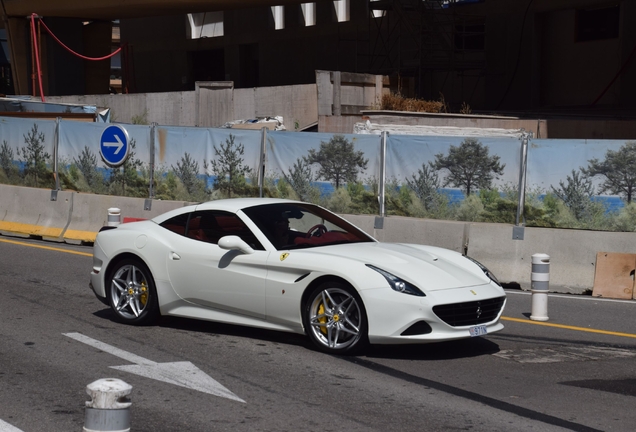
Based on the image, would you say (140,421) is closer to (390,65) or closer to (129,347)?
(129,347)

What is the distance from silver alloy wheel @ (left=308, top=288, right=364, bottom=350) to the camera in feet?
26.5

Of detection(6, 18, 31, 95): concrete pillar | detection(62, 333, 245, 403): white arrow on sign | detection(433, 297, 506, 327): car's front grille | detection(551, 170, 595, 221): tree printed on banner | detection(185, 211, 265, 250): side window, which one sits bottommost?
detection(62, 333, 245, 403): white arrow on sign

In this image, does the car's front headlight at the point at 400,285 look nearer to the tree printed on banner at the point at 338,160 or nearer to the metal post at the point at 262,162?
the tree printed on banner at the point at 338,160

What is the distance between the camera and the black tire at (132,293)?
9.40 meters

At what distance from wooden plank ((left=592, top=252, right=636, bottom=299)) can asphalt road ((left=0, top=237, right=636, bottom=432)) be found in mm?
1535

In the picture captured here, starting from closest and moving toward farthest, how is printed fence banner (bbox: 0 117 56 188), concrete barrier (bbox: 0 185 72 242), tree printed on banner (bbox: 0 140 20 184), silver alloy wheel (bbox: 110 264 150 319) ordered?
silver alloy wheel (bbox: 110 264 150 319) → concrete barrier (bbox: 0 185 72 242) → printed fence banner (bbox: 0 117 56 188) → tree printed on banner (bbox: 0 140 20 184)

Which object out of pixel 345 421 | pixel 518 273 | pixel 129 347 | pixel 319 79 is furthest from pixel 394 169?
pixel 319 79

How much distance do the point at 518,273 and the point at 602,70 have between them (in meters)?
21.5

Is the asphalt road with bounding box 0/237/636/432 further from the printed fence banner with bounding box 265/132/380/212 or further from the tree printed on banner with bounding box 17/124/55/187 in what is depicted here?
the tree printed on banner with bounding box 17/124/55/187

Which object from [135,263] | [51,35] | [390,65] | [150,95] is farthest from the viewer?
[51,35]

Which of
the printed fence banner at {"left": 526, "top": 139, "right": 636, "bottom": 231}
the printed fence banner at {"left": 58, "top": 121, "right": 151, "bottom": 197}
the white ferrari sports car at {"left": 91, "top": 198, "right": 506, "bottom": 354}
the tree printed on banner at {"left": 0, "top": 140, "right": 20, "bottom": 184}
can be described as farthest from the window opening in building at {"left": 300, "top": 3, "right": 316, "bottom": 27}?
the white ferrari sports car at {"left": 91, "top": 198, "right": 506, "bottom": 354}

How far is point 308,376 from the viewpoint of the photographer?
24.6 ft

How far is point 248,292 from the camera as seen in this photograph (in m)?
8.66

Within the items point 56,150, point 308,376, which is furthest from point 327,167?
point 308,376
